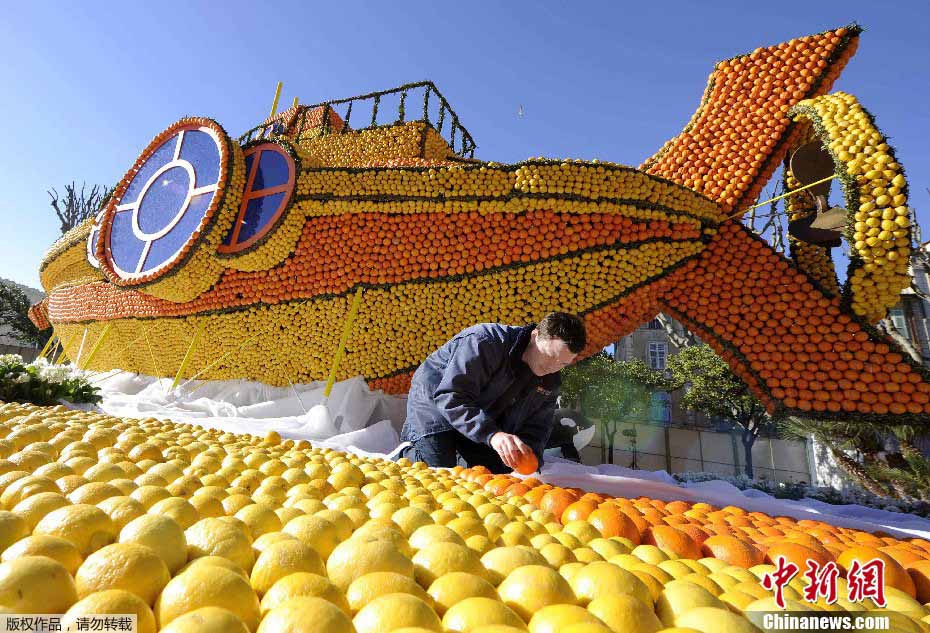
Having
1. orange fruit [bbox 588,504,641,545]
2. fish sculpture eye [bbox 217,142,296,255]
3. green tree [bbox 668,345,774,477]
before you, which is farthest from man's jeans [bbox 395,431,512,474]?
green tree [bbox 668,345,774,477]

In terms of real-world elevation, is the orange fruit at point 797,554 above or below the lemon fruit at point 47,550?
below

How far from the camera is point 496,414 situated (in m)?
3.64

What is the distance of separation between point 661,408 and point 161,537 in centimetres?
2530

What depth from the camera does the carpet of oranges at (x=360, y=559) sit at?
2.87 feet

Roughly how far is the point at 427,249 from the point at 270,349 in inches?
118

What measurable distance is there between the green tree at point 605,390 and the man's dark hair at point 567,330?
40.9 ft

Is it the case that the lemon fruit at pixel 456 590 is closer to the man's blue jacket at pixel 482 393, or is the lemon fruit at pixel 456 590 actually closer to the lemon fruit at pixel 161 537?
the lemon fruit at pixel 161 537

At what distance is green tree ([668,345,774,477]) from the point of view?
1623cm

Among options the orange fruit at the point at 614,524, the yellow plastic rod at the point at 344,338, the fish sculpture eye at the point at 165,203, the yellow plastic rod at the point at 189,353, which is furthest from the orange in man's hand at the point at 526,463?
the yellow plastic rod at the point at 189,353

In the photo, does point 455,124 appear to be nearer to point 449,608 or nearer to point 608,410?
point 449,608

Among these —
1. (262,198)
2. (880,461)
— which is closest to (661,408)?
(880,461)

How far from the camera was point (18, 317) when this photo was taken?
26.6 meters

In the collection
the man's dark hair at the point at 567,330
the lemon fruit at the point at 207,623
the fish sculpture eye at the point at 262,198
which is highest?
the fish sculpture eye at the point at 262,198

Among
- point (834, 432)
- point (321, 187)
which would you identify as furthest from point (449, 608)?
point (834, 432)
